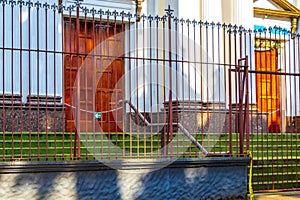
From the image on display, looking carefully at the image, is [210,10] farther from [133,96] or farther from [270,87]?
[270,87]

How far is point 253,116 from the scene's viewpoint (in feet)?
47.3

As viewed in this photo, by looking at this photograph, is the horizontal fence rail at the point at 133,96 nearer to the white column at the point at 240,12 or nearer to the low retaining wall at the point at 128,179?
the low retaining wall at the point at 128,179

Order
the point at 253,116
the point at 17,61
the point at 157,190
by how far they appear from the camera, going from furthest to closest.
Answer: the point at 253,116
the point at 17,61
the point at 157,190

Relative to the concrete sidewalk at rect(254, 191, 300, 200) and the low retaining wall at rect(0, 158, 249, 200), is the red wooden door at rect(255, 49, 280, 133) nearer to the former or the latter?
the concrete sidewalk at rect(254, 191, 300, 200)

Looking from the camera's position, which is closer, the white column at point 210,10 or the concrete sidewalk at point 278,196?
the concrete sidewalk at point 278,196

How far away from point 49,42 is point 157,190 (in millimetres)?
6009

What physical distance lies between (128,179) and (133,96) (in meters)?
5.38

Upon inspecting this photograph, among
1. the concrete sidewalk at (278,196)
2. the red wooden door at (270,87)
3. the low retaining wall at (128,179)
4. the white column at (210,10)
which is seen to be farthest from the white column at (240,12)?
the low retaining wall at (128,179)

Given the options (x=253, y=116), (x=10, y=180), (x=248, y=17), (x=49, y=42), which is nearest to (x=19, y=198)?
(x=10, y=180)

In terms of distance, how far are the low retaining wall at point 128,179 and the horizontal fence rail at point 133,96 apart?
26cm

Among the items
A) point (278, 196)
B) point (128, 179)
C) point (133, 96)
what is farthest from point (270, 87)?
point (128, 179)

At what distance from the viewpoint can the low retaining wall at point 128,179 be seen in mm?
7504

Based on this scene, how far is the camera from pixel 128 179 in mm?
8172

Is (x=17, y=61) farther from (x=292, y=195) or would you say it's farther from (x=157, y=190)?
(x=292, y=195)
